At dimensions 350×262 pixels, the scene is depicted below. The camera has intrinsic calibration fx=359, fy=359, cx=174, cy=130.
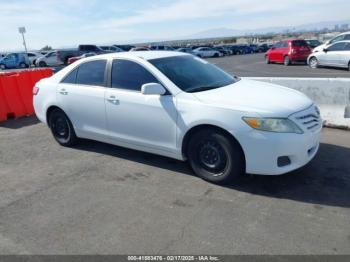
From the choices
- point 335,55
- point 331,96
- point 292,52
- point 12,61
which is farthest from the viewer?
point 12,61

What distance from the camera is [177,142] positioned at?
15.5ft

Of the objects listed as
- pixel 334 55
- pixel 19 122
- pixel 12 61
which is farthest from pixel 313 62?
pixel 12 61

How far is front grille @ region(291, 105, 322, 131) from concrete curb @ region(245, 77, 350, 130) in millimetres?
2416

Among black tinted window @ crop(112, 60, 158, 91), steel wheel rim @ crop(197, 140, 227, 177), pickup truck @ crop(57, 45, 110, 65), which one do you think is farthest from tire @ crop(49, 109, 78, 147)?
pickup truck @ crop(57, 45, 110, 65)

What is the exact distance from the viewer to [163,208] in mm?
4031

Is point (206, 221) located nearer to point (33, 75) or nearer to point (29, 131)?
point (29, 131)

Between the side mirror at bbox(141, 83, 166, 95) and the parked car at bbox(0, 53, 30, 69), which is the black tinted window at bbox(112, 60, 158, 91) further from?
the parked car at bbox(0, 53, 30, 69)

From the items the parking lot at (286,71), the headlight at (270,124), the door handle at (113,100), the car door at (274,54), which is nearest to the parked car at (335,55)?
the parking lot at (286,71)

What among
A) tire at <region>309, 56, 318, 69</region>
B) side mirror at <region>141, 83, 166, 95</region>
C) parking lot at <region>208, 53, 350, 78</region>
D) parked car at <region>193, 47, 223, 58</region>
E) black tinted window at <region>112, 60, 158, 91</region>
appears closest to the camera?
side mirror at <region>141, 83, 166, 95</region>

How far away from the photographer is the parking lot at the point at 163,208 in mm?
3344

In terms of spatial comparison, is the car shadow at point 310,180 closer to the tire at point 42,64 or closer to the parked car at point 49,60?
the parked car at point 49,60

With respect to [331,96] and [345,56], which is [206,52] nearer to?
[345,56]

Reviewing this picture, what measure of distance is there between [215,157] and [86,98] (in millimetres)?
2369

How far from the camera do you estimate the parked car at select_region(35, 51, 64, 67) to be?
32969 mm
